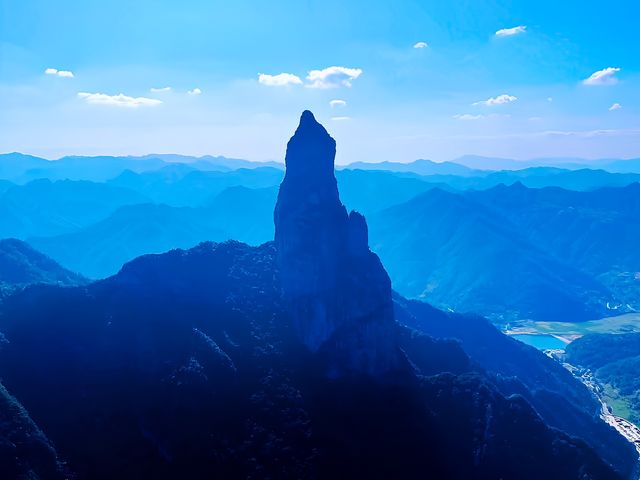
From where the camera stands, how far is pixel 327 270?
127750mm

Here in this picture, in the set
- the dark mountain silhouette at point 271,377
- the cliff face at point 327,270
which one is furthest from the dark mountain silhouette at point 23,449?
the cliff face at point 327,270

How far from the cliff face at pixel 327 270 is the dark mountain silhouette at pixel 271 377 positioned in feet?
1.07

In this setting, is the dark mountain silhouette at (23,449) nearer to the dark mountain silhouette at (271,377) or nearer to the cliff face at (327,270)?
the dark mountain silhouette at (271,377)

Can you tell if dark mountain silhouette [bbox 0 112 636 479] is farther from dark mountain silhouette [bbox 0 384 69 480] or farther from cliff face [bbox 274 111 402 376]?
dark mountain silhouette [bbox 0 384 69 480]

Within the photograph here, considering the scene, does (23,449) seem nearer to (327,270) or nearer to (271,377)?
(271,377)

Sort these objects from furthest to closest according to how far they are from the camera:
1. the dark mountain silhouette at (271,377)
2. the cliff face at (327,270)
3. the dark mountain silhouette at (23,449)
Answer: the cliff face at (327,270) → the dark mountain silhouette at (271,377) → the dark mountain silhouette at (23,449)

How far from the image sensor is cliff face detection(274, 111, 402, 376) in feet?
397

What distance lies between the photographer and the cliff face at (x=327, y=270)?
4769 inches

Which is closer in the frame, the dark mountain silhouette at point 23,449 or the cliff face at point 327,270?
the dark mountain silhouette at point 23,449

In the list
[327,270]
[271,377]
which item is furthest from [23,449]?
[327,270]

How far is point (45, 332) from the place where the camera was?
11512 centimetres

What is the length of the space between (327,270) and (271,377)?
90.2 feet

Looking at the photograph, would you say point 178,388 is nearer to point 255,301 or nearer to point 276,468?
point 276,468

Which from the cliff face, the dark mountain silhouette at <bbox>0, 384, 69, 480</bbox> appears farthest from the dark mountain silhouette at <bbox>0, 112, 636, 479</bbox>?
the dark mountain silhouette at <bbox>0, 384, 69, 480</bbox>
